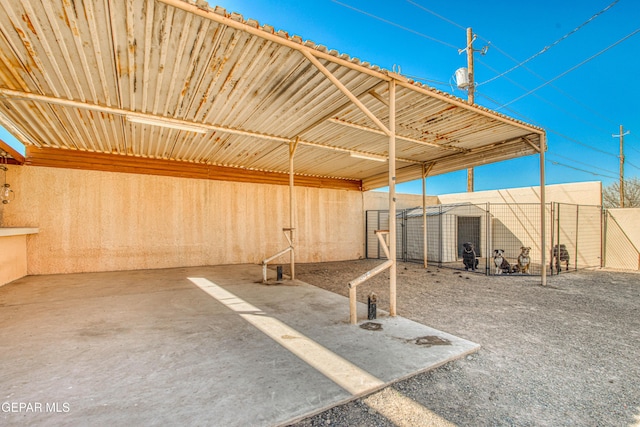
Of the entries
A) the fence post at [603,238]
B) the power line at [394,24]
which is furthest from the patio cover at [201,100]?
the power line at [394,24]

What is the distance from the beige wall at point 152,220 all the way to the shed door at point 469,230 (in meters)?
5.76

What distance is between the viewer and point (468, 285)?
246 inches

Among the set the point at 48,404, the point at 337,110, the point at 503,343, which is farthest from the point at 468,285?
the point at 48,404

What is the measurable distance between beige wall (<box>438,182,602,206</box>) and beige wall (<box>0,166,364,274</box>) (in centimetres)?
673

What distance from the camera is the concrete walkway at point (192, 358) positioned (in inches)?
71.9

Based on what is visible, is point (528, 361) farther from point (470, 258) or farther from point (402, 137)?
point (470, 258)

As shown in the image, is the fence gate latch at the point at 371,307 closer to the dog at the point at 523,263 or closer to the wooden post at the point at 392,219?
the wooden post at the point at 392,219

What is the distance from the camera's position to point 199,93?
4656 mm

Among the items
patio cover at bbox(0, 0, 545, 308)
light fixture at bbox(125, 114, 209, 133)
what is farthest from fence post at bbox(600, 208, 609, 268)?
light fixture at bbox(125, 114, 209, 133)

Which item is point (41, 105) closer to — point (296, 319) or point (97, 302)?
point (97, 302)

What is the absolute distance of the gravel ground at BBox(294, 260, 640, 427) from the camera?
1864mm

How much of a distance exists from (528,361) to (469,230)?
35.1 ft

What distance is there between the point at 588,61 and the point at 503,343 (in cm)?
1186

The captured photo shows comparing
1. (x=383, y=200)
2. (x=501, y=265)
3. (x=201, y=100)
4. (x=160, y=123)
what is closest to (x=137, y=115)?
(x=160, y=123)
